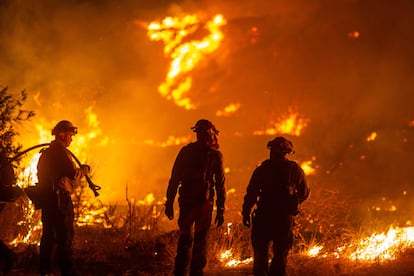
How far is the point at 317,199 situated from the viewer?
851 cm

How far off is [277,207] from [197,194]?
3.20ft

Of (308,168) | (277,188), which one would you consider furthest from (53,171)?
(308,168)

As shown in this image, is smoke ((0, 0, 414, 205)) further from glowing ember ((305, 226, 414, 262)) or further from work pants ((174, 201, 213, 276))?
work pants ((174, 201, 213, 276))

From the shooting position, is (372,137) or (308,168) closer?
(308,168)

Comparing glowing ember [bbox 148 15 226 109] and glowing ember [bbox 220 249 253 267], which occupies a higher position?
glowing ember [bbox 148 15 226 109]

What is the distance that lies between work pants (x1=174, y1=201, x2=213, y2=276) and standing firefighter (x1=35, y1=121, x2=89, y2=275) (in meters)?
1.28

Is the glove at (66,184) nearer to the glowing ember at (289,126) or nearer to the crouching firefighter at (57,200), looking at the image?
the crouching firefighter at (57,200)

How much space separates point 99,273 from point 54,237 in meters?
1.19

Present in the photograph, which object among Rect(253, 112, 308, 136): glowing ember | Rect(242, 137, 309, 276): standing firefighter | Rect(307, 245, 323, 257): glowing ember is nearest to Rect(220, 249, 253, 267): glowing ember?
Rect(307, 245, 323, 257): glowing ember

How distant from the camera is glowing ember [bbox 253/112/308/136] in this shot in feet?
61.1

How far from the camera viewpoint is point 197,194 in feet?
18.2

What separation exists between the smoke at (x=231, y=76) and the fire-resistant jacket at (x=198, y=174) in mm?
11495

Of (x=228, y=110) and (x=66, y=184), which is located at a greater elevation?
(x=228, y=110)

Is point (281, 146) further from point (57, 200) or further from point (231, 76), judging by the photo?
point (231, 76)
